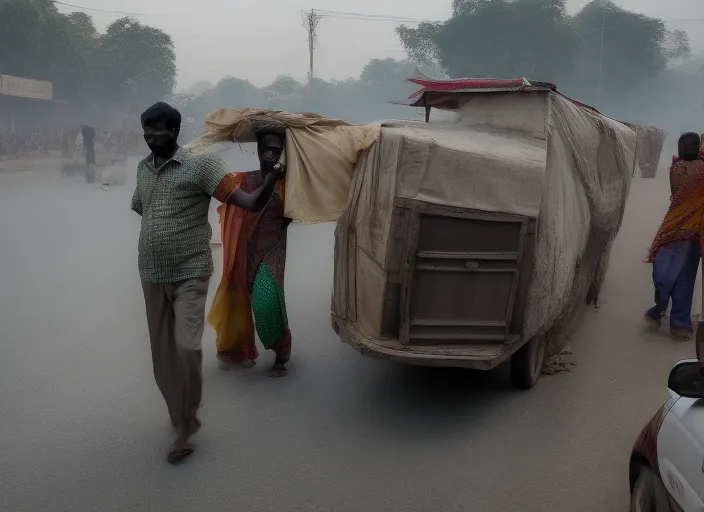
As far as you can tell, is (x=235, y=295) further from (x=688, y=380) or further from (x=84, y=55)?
(x=84, y=55)

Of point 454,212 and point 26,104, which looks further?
point 26,104

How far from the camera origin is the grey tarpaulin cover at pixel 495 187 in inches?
151

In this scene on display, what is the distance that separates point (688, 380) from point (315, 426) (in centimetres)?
239

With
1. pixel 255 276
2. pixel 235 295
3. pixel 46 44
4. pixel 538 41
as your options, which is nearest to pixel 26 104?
pixel 46 44

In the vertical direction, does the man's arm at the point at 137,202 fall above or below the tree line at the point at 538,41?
below

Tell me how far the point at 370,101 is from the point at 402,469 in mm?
90723

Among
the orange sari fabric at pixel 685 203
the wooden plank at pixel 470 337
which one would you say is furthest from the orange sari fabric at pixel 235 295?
the orange sari fabric at pixel 685 203

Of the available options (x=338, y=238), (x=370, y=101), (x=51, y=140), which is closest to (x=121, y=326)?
(x=338, y=238)

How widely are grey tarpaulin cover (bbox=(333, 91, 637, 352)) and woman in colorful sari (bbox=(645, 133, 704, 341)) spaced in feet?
3.64

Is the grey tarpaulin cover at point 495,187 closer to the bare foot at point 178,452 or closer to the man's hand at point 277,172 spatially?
the man's hand at point 277,172

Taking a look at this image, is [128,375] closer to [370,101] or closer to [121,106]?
[121,106]

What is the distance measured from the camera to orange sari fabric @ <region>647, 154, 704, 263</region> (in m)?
5.84

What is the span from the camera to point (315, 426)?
4.07 meters

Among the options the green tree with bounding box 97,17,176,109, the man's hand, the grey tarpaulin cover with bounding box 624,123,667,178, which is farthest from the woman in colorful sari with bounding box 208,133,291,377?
the green tree with bounding box 97,17,176,109
